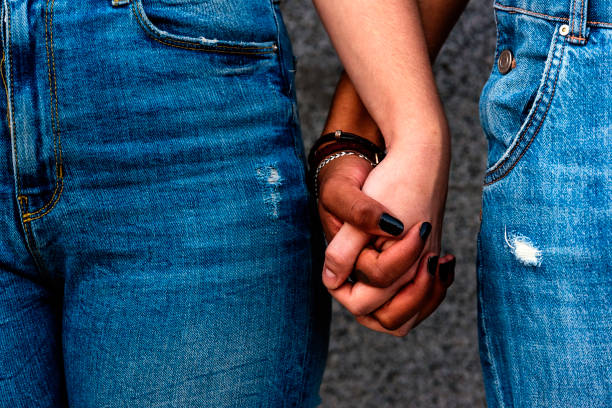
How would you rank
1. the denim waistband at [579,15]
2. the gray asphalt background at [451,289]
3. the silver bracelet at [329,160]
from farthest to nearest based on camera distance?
the gray asphalt background at [451,289] < the silver bracelet at [329,160] < the denim waistband at [579,15]

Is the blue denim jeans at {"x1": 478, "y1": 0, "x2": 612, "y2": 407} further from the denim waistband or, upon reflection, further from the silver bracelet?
the silver bracelet

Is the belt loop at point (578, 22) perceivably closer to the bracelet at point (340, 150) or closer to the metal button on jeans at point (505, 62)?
the metal button on jeans at point (505, 62)

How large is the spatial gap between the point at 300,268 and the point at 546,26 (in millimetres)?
412

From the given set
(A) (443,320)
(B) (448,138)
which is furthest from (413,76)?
(A) (443,320)

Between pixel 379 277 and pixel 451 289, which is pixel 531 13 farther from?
pixel 451 289

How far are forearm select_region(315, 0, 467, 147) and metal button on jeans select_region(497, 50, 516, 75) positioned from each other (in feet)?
0.32

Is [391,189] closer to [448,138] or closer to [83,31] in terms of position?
[448,138]

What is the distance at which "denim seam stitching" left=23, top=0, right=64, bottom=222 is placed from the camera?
2.24ft

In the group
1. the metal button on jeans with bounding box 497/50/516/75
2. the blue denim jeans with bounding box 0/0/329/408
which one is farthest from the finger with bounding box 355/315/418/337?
the metal button on jeans with bounding box 497/50/516/75

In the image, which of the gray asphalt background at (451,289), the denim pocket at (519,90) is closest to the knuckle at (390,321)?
the denim pocket at (519,90)

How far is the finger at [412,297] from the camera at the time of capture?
0.72 meters

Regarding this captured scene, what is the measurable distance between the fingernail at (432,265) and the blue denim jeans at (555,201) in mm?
73

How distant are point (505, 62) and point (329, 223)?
30 centimetres

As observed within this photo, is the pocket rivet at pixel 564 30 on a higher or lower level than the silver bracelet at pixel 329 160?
higher
